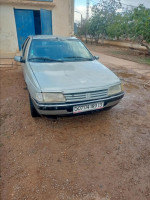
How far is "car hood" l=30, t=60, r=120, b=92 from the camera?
2.37 meters

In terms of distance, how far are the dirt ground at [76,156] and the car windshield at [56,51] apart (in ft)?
4.14

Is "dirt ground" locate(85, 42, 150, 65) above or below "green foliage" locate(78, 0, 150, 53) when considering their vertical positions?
below

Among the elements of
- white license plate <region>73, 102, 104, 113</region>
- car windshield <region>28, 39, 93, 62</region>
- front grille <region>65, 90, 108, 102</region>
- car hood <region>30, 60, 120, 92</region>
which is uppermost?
car windshield <region>28, 39, 93, 62</region>

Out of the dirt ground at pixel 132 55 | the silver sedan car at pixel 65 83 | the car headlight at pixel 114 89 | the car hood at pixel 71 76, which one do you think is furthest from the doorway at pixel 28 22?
the car headlight at pixel 114 89

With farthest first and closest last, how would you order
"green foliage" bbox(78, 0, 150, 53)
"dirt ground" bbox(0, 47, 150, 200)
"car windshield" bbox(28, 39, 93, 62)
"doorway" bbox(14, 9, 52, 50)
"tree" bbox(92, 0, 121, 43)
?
"tree" bbox(92, 0, 121, 43), "green foliage" bbox(78, 0, 150, 53), "doorway" bbox(14, 9, 52, 50), "car windshield" bbox(28, 39, 93, 62), "dirt ground" bbox(0, 47, 150, 200)

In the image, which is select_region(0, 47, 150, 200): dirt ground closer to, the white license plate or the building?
the white license plate

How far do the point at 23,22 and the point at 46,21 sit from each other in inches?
47.4

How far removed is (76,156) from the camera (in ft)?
7.38

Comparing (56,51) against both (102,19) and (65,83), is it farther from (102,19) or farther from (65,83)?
(102,19)

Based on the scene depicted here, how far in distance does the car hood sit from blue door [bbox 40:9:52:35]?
5557 millimetres

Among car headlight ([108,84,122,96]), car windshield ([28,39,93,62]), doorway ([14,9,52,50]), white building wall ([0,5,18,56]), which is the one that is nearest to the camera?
car headlight ([108,84,122,96])

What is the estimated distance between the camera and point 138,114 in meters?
3.46

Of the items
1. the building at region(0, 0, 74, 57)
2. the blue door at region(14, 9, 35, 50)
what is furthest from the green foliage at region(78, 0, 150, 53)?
the blue door at region(14, 9, 35, 50)

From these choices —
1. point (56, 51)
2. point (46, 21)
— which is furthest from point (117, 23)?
point (56, 51)
